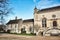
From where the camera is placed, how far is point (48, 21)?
131 feet

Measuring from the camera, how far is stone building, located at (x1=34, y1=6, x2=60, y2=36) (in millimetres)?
37656

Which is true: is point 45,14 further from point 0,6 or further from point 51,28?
point 0,6

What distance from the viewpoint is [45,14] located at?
133 feet

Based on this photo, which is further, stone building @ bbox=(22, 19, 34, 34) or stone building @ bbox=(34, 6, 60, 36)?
stone building @ bbox=(22, 19, 34, 34)

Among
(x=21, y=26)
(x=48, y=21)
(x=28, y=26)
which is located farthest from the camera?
(x=21, y=26)

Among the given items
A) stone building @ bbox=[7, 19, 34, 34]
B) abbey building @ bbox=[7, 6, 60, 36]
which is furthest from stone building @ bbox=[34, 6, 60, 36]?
stone building @ bbox=[7, 19, 34, 34]

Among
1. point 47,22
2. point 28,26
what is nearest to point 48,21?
point 47,22

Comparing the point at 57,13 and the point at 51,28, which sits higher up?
the point at 57,13

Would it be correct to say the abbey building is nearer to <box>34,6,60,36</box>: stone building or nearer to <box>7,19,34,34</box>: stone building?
<box>34,6,60,36</box>: stone building

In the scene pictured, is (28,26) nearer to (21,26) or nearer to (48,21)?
(21,26)

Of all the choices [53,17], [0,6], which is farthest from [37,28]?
[0,6]

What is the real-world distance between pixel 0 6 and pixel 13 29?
3382 cm

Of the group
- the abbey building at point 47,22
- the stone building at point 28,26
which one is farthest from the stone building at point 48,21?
the stone building at point 28,26

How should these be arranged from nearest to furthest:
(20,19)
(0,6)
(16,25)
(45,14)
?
1. (0,6)
2. (45,14)
3. (16,25)
4. (20,19)
